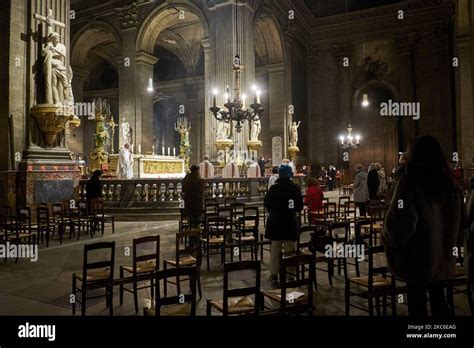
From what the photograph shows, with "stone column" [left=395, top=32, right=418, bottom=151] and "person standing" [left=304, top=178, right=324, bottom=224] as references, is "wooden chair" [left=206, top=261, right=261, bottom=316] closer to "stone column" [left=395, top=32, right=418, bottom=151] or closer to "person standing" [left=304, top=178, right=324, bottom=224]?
"person standing" [left=304, top=178, right=324, bottom=224]

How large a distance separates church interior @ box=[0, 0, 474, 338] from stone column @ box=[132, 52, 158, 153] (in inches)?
3.2

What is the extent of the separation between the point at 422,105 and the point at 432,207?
24.0 meters

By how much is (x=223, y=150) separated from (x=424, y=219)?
561 inches

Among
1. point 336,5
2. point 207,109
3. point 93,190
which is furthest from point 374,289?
point 336,5

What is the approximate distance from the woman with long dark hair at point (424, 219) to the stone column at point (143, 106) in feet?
60.8

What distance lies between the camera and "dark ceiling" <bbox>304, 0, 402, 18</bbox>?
83.7 feet

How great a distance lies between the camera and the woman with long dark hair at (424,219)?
8.89ft

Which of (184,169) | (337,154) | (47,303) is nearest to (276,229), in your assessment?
(47,303)

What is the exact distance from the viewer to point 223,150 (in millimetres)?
16750

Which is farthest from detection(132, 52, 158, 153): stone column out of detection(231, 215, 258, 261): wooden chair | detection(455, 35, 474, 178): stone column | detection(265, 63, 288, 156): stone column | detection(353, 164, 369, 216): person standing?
detection(455, 35, 474, 178): stone column

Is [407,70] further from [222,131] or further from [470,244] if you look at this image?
[470,244]

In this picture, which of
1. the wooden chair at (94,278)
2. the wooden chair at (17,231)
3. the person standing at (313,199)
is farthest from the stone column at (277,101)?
the wooden chair at (94,278)

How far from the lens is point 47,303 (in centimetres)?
427

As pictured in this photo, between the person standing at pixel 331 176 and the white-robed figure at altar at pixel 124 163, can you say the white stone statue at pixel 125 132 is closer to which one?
the white-robed figure at altar at pixel 124 163
